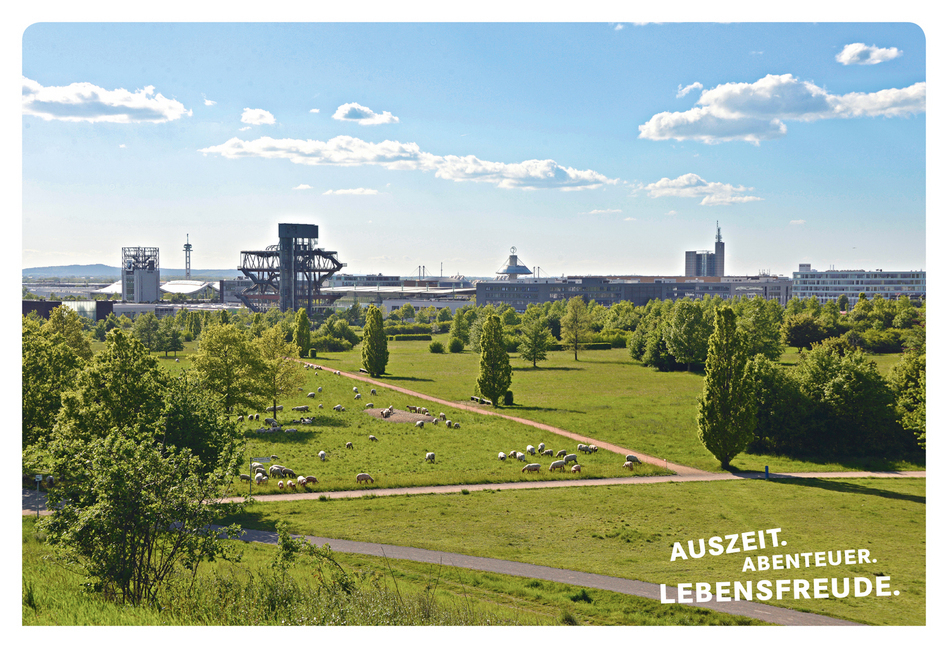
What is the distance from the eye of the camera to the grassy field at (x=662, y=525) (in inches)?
730

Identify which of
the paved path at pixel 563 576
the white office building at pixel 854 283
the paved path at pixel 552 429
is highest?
the white office building at pixel 854 283

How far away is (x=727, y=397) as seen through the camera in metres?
34.6

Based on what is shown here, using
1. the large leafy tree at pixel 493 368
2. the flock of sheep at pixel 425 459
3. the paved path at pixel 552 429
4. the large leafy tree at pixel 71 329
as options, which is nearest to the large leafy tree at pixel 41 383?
the flock of sheep at pixel 425 459

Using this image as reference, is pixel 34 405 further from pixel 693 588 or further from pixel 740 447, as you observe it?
pixel 740 447

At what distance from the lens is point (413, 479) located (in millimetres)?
30609

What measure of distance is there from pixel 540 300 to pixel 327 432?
A: 138809 mm

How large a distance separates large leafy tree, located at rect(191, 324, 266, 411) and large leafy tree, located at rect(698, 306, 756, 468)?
1067 inches

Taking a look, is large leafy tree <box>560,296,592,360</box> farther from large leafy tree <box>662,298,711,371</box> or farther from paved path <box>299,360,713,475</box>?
paved path <box>299,360,713,475</box>

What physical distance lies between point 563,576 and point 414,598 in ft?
16.7

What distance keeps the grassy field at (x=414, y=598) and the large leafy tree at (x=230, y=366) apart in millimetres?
21491

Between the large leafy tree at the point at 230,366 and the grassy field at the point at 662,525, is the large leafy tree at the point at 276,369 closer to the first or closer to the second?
the large leafy tree at the point at 230,366

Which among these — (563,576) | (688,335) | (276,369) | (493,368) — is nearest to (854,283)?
(688,335)

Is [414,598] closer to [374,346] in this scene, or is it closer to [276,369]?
[276,369]

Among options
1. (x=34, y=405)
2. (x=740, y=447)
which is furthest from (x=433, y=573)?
(x=740, y=447)
